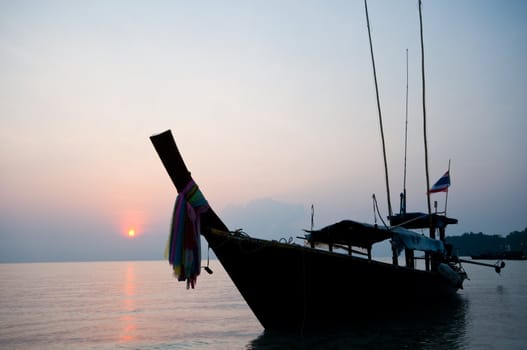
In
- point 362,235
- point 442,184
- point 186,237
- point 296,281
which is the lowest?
point 296,281

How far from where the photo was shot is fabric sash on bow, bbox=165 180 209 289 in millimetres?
10508

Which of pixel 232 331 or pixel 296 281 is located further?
pixel 232 331

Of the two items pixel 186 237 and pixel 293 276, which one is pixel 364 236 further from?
pixel 186 237

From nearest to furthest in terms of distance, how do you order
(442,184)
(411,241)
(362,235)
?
(362,235) → (411,241) → (442,184)

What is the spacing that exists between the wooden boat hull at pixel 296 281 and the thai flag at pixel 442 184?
9861 mm

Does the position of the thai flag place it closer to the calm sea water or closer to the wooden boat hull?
the calm sea water

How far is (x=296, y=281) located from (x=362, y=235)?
4.89m

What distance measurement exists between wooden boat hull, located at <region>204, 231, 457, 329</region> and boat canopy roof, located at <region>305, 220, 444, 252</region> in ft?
6.03

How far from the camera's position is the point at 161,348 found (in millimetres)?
13695

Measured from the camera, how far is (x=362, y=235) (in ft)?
55.5

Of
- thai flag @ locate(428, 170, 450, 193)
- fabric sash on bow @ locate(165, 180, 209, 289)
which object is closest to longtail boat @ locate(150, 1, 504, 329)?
fabric sash on bow @ locate(165, 180, 209, 289)

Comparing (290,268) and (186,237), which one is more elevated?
(186,237)

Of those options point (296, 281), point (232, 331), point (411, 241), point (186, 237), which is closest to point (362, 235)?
point (411, 241)

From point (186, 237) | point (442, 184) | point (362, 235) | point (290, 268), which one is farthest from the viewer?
point (442, 184)
